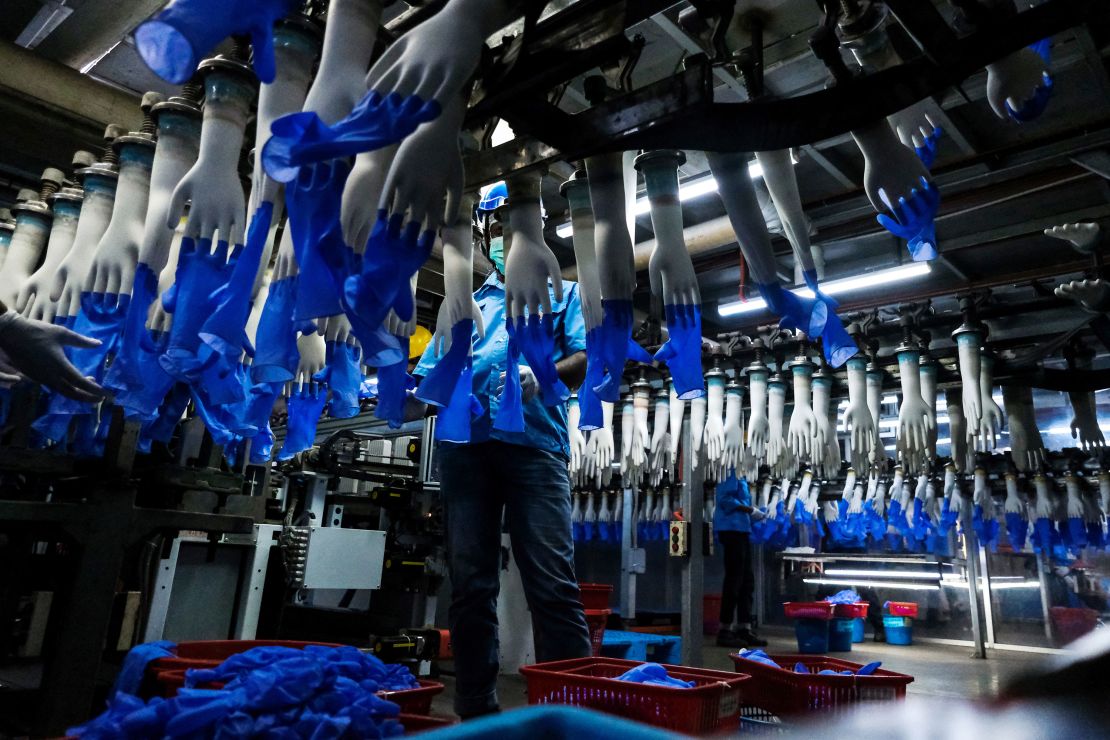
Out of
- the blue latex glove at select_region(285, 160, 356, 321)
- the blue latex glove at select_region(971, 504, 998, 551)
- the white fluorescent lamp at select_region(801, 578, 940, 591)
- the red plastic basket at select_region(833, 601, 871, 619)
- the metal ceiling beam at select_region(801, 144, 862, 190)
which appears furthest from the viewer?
the white fluorescent lamp at select_region(801, 578, 940, 591)

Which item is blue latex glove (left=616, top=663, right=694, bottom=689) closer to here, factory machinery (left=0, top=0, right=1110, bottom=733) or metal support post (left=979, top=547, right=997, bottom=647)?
factory machinery (left=0, top=0, right=1110, bottom=733)

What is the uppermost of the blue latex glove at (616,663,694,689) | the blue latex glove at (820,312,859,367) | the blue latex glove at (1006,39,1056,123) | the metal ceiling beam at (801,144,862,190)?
the metal ceiling beam at (801,144,862,190)

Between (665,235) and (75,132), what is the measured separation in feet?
8.41

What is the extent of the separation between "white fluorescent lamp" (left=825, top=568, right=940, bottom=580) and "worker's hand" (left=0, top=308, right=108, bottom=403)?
312 inches

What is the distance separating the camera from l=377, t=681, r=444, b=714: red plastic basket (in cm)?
118

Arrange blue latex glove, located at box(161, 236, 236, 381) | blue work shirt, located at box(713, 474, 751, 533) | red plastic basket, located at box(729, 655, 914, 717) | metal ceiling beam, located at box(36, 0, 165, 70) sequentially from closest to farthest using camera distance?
1. blue latex glove, located at box(161, 236, 236, 381)
2. red plastic basket, located at box(729, 655, 914, 717)
3. metal ceiling beam, located at box(36, 0, 165, 70)
4. blue work shirt, located at box(713, 474, 751, 533)

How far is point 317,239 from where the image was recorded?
0.70m

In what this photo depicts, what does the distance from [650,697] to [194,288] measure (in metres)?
1.05

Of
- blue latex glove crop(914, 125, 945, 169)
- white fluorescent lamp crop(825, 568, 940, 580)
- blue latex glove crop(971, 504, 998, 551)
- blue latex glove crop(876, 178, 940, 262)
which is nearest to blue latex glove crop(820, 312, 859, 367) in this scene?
blue latex glove crop(876, 178, 940, 262)

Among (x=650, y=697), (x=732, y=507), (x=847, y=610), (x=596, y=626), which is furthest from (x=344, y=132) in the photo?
(x=847, y=610)

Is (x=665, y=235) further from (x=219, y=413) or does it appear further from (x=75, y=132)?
(x=75, y=132)

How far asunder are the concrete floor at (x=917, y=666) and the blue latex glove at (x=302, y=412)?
105 centimetres

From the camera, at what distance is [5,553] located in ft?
5.65

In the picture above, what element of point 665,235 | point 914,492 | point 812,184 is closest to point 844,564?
point 914,492
